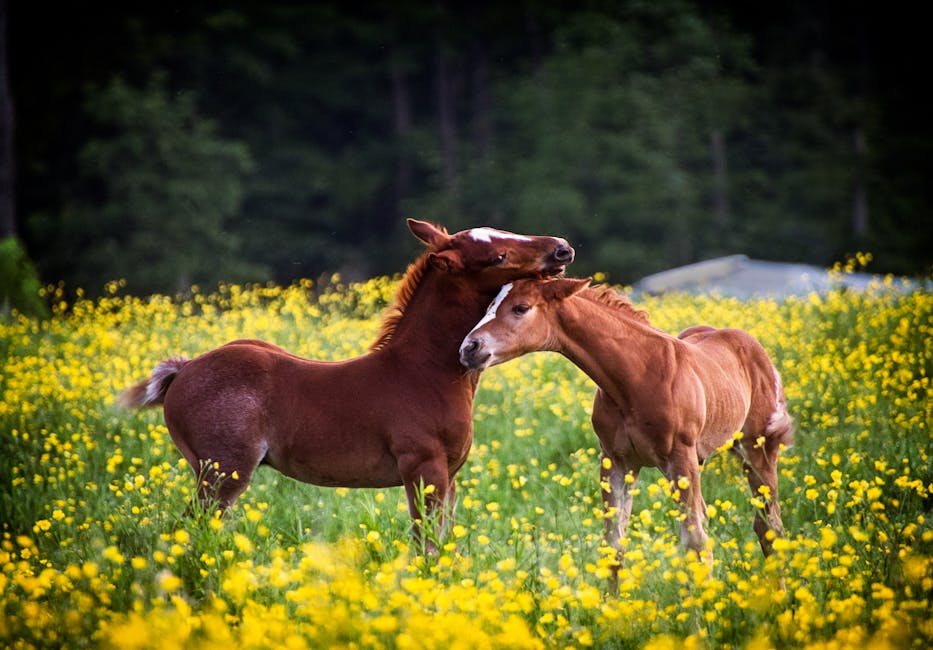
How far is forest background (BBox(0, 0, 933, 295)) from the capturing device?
25.6 meters

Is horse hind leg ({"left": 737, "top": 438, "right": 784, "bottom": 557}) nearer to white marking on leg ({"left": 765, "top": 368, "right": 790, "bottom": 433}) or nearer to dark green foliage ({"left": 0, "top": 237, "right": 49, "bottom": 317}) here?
white marking on leg ({"left": 765, "top": 368, "right": 790, "bottom": 433})

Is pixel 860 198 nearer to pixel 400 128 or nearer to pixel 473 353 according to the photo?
pixel 400 128

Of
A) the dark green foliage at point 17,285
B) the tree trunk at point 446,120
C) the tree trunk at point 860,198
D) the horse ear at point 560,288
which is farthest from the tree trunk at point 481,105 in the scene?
the horse ear at point 560,288

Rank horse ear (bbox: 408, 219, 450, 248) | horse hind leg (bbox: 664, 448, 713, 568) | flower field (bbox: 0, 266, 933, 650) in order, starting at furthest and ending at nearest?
horse ear (bbox: 408, 219, 450, 248), horse hind leg (bbox: 664, 448, 713, 568), flower field (bbox: 0, 266, 933, 650)

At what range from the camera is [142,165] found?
25172 mm

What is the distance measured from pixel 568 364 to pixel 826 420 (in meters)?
2.79

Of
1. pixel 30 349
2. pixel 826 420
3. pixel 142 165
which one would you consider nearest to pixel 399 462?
pixel 826 420

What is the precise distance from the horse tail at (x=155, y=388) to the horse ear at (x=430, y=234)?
4.53 feet

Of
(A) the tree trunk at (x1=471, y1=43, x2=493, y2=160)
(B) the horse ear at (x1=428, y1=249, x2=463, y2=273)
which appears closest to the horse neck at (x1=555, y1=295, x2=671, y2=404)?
(B) the horse ear at (x1=428, y1=249, x2=463, y2=273)

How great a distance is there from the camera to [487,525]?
6.07m

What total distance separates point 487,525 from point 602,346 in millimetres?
1702

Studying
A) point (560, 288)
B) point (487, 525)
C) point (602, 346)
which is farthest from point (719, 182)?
point (560, 288)

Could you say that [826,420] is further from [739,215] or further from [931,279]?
[739,215]

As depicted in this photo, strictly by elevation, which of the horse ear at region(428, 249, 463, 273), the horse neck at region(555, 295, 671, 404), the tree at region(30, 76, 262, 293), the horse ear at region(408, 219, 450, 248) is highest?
the horse ear at region(408, 219, 450, 248)
